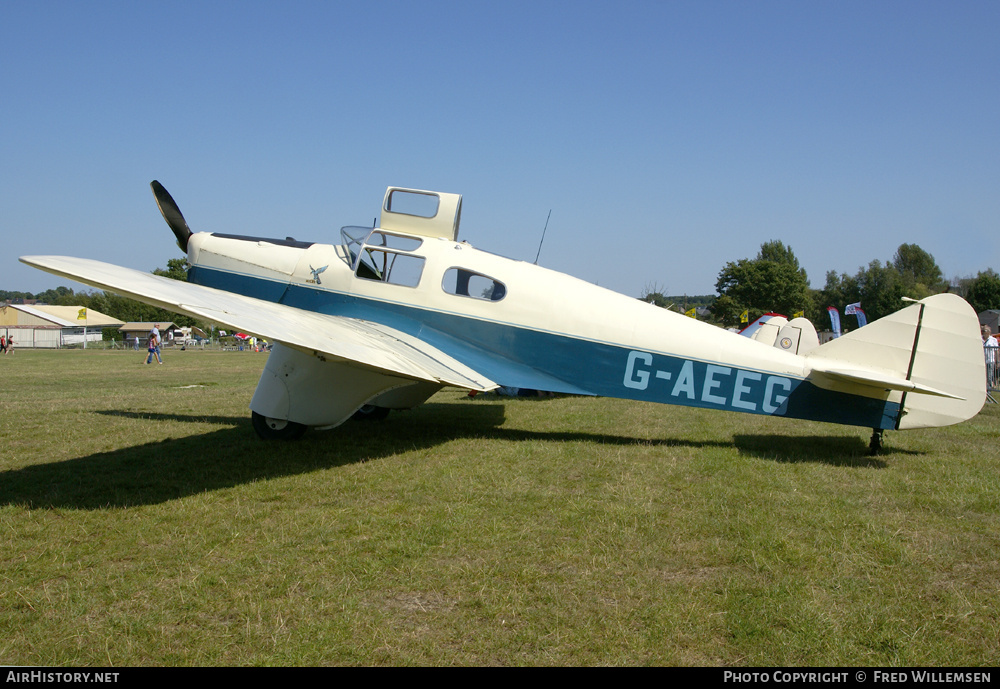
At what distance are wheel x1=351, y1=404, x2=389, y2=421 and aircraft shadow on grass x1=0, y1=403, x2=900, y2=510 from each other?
162 mm

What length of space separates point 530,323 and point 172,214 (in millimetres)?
5488

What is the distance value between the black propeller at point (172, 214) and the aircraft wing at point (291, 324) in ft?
10.4

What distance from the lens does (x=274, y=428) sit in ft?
22.8

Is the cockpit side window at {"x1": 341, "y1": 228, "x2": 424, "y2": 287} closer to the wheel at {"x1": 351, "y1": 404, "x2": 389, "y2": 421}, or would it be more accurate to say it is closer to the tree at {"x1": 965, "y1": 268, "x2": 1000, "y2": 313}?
the wheel at {"x1": 351, "y1": 404, "x2": 389, "y2": 421}

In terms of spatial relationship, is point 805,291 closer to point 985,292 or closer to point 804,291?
point 804,291

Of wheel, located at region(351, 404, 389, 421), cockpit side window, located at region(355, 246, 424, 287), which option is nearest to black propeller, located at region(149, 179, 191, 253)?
cockpit side window, located at region(355, 246, 424, 287)

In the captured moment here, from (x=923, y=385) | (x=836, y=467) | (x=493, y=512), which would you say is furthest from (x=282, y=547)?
(x=923, y=385)

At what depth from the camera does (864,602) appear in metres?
3.14

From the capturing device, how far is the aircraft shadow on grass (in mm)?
5016

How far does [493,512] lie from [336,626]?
5.99 feet

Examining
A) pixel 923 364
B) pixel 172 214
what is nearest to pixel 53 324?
pixel 172 214
